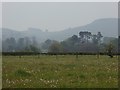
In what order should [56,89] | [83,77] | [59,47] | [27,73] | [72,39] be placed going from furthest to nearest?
[72,39], [59,47], [27,73], [83,77], [56,89]

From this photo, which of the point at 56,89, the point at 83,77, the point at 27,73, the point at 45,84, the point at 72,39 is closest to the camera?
the point at 56,89

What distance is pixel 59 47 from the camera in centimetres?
10425

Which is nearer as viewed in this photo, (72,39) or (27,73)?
(27,73)

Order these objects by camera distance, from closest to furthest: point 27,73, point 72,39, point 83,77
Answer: point 83,77 → point 27,73 → point 72,39

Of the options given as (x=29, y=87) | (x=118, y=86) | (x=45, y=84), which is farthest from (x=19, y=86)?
(x=118, y=86)

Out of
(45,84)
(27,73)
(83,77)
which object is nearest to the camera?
(45,84)

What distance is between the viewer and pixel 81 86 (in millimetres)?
11438

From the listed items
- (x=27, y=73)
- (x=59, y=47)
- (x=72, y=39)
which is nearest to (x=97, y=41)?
(x=72, y=39)

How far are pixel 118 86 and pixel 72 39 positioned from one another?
364 feet

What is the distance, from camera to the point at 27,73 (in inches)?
605

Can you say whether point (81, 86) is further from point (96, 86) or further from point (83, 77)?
point (83, 77)

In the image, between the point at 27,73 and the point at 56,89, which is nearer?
the point at 56,89

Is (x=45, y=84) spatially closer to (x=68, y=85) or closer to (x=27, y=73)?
(x=68, y=85)

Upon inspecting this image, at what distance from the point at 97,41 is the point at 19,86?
120 metres
